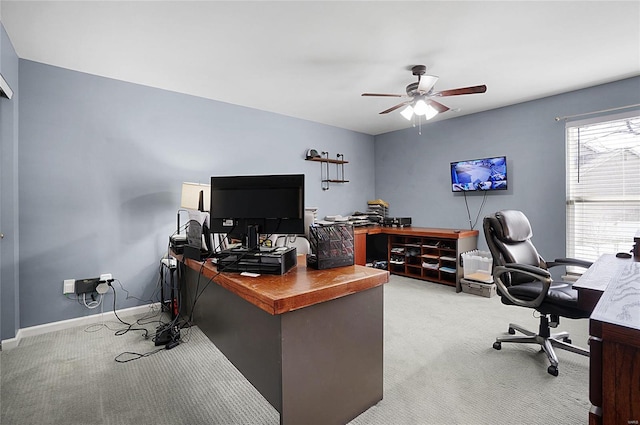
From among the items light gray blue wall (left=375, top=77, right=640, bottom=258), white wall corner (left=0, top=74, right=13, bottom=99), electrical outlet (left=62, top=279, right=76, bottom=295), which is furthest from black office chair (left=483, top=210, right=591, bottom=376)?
white wall corner (left=0, top=74, right=13, bottom=99)

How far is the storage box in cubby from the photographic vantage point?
1.67m

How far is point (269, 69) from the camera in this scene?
2.98 m

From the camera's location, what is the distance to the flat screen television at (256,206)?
1730 mm

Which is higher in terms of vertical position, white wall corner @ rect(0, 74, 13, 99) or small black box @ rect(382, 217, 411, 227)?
white wall corner @ rect(0, 74, 13, 99)

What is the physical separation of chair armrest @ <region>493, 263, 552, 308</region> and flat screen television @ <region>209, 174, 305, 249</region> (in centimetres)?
162

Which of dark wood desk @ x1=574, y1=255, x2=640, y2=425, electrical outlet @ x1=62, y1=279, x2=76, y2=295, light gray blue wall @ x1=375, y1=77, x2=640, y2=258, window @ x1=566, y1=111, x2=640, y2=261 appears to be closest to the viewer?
dark wood desk @ x1=574, y1=255, x2=640, y2=425

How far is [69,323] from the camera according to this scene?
114 inches

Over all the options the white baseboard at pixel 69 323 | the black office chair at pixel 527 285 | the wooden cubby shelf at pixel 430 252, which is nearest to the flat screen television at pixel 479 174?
the wooden cubby shelf at pixel 430 252

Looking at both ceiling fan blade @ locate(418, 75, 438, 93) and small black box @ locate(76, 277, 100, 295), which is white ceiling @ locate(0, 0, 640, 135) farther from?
small black box @ locate(76, 277, 100, 295)

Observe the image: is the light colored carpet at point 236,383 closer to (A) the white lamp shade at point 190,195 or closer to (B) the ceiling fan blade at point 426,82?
(A) the white lamp shade at point 190,195

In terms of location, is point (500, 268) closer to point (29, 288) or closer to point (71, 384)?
point (71, 384)

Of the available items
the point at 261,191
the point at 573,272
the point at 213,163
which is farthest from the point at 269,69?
the point at 573,272

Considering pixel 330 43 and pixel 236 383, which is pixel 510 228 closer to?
pixel 330 43

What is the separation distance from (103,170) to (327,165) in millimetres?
3200
